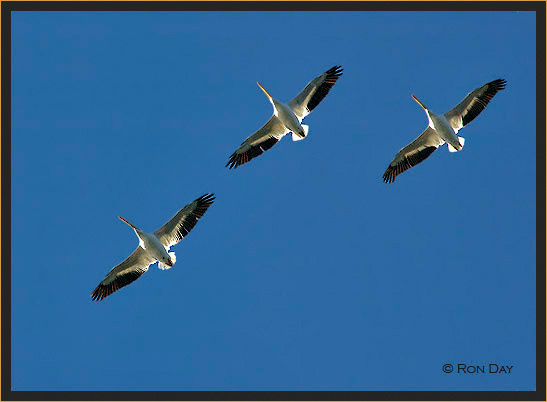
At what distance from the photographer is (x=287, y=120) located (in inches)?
821

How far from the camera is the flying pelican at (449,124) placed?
68.1ft

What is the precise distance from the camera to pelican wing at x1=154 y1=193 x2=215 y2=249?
65.4ft

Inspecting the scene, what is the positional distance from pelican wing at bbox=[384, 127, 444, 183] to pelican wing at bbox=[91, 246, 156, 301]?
314 inches

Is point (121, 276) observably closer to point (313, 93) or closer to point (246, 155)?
point (246, 155)

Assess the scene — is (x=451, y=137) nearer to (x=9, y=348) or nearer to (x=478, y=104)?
(x=478, y=104)

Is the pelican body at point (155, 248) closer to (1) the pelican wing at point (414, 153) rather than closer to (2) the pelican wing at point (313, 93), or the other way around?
(2) the pelican wing at point (313, 93)

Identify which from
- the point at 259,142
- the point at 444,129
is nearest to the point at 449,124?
the point at 444,129

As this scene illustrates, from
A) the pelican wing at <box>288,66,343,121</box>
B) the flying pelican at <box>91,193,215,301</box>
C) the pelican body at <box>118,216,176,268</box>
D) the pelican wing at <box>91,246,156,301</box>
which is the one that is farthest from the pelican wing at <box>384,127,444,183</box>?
the pelican wing at <box>91,246,156,301</box>

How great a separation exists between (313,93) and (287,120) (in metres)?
1.16

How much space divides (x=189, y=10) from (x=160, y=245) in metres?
6.52

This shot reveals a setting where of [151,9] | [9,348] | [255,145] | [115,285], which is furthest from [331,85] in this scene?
[9,348]

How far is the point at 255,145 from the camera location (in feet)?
71.6

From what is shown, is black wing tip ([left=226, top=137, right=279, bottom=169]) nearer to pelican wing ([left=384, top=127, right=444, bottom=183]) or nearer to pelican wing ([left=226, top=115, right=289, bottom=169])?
pelican wing ([left=226, top=115, right=289, bottom=169])

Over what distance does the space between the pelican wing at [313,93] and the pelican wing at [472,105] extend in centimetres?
362
